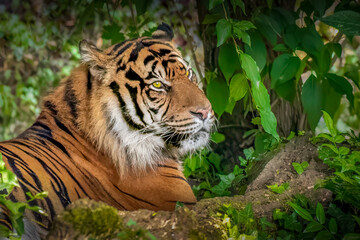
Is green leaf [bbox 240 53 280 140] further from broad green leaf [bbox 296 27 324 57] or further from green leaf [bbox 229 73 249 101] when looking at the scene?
broad green leaf [bbox 296 27 324 57]

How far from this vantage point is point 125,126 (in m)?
2.87

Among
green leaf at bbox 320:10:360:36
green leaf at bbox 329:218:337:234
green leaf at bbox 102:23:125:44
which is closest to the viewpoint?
green leaf at bbox 329:218:337:234

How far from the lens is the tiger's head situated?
283 centimetres

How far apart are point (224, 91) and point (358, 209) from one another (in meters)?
1.44

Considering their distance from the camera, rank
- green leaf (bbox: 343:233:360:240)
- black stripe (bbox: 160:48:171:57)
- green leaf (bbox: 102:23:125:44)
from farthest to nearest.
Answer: green leaf (bbox: 102:23:125:44), black stripe (bbox: 160:48:171:57), green leaf (bbox: 343:233:360:240)

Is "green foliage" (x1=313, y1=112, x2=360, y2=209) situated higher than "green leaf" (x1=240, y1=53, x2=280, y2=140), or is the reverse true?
"green leaf" (x1=240, y1=53, x2=280, y2=140)

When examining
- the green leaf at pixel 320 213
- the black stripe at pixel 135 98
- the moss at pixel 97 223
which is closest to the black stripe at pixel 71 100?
the black stripe at pixel 135 98

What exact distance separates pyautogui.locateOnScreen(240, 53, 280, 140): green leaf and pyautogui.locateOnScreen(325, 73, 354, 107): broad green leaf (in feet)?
1.73

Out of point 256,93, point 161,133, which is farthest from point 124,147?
point 256,93

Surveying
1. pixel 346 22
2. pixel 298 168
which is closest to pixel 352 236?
pixel 298 168

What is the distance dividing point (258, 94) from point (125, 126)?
2.53 ft

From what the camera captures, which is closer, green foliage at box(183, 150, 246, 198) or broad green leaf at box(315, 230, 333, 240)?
broad green leaf at box(315, 230, 333, 240)

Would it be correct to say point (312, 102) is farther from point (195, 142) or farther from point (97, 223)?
point (97, 223)

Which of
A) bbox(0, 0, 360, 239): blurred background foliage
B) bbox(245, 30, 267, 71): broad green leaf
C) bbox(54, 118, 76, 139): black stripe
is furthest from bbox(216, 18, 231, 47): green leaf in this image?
bbox(54, 118, 76, 139): black stripe
